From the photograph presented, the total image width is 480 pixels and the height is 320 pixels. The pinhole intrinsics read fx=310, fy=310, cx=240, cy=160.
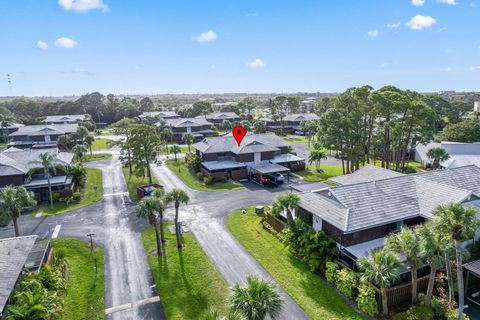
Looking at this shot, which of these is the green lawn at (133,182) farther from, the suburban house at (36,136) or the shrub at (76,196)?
the suburban house at (36,136)

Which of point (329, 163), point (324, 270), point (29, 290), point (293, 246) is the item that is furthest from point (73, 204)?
point (329, 163)

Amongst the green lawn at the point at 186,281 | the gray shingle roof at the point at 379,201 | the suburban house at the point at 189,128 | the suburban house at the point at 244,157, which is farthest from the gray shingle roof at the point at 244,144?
the suburban house at the point at 189,128

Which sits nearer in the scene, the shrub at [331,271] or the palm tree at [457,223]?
the palm tree at [457,223]

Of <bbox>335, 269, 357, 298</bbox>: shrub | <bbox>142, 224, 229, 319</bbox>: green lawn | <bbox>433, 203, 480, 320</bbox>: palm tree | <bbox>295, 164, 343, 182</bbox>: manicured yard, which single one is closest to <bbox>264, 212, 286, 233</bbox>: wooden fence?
<bbox>142, 224, 229, 319</bbox>: green lawn

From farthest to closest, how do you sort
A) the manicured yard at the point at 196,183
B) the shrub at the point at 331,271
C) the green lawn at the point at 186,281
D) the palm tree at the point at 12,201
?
the manicured yard at the point at 196,183 < the palm tree at the point at 12,201 < the shrub at the point at 331,271 < the green lawn at the point at 186,281

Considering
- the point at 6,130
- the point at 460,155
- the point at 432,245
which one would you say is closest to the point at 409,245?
the point at 432,245

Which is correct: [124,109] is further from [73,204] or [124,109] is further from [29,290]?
[29,290]

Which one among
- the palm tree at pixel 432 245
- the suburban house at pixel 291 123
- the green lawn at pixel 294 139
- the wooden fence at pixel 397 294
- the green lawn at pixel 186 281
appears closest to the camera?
the palm tree at pixel 432 245
